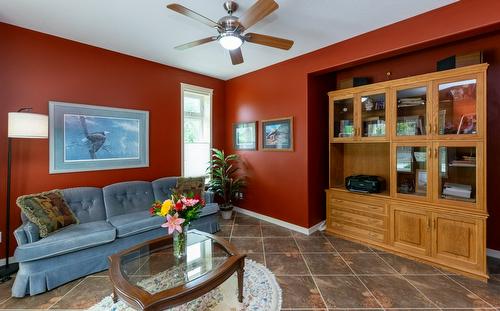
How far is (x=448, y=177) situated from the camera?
2.59m

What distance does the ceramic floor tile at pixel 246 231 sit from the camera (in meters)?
3.50

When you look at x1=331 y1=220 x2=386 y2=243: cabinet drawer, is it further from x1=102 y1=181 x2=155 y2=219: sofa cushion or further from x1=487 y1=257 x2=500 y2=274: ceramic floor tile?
x1=102 y1=181 x2=155 y2=219: sofa cushion

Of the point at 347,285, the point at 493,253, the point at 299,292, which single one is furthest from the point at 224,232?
the point at 493,253

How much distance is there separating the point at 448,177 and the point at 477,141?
490 millimetres

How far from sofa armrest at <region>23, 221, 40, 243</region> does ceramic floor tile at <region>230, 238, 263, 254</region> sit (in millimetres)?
2167

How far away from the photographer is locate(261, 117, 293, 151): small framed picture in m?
3.74

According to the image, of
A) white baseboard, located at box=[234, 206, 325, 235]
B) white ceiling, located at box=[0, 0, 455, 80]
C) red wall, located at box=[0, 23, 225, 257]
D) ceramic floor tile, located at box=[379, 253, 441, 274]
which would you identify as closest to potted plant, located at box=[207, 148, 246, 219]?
white baseboard, located at box=[234, 206, 325, 235]

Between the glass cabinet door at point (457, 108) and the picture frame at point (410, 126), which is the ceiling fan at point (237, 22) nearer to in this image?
the picture frame at point (410, 126)

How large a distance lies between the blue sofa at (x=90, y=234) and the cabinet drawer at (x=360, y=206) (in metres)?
1.88

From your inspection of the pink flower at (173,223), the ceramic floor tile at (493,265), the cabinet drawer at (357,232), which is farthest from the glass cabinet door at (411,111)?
the pink flower at (173,223)

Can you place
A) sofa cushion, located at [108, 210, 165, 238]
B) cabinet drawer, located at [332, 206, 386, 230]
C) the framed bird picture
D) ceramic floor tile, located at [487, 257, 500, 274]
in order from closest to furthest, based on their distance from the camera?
1. ceramic floor tile, located at [487, 257, 500, 274]
2. sofa cushion, located at [108, 210, 165, 238]
3. the framed bird picture
4. cabinet drawer, located at [332, 206, 386, 230]

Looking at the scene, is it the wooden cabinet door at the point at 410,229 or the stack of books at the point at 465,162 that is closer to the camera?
the stack of books at the point at 465,162

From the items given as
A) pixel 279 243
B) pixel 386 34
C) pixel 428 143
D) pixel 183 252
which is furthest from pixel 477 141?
pixel 183 252

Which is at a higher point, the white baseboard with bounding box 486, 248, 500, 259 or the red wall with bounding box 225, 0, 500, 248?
the red wall with bounding box 225, 0, 500, 248
